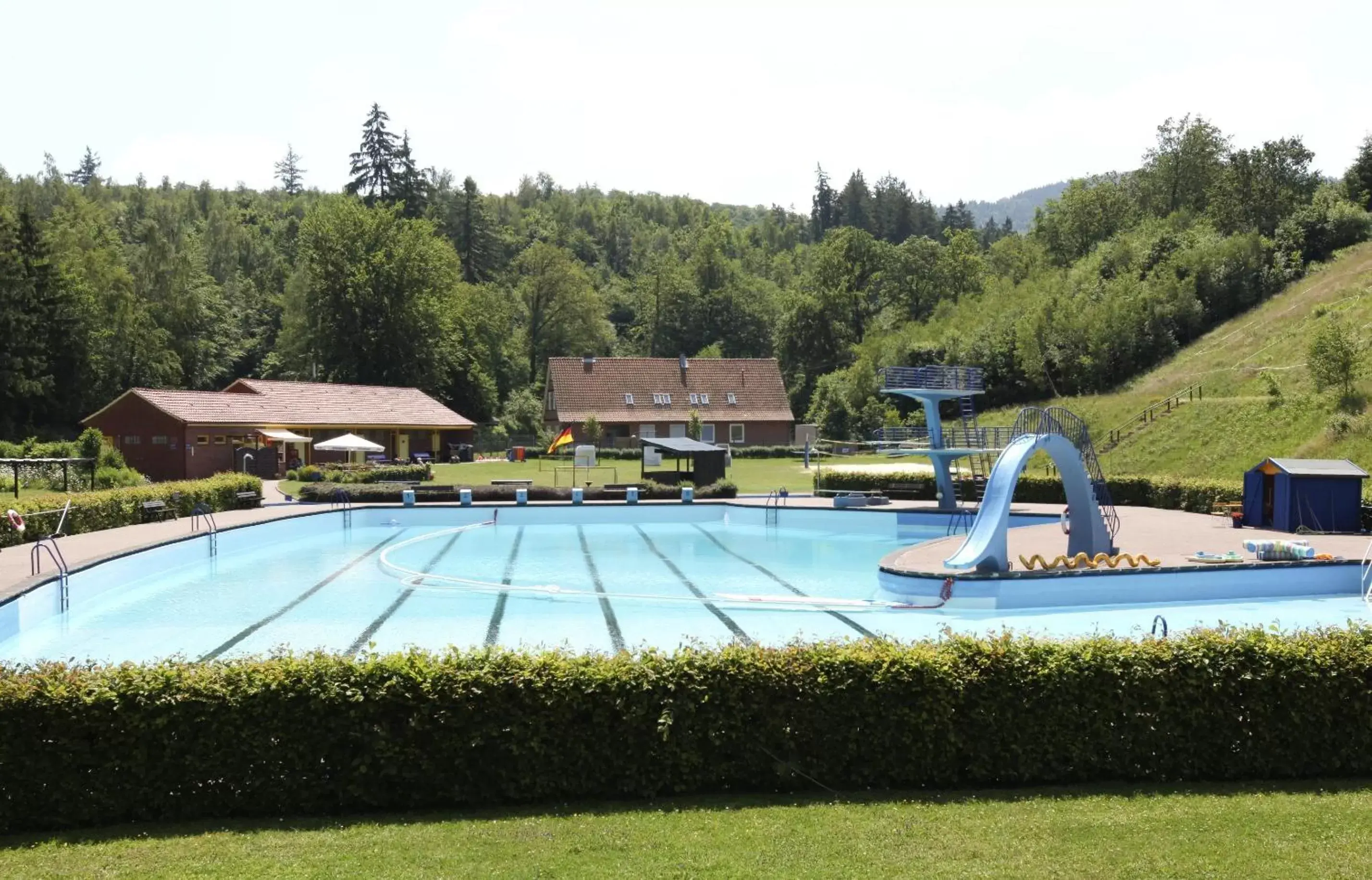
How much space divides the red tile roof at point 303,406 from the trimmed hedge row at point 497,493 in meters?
7.86

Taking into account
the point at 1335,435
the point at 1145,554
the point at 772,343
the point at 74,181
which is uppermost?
the point at 74,181

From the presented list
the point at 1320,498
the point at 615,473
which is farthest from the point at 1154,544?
the point at 615,473

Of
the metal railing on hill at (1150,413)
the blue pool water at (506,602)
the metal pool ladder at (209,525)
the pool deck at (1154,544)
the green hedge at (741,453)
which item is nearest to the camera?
the blue pool water at (506,602)

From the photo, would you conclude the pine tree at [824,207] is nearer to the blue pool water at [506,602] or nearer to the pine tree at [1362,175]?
the pine tree at [1362,175]

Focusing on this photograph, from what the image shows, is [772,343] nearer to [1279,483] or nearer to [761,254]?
[761,254]

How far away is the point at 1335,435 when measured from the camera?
34219 mm

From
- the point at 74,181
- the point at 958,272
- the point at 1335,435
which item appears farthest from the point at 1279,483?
the point at 74,181

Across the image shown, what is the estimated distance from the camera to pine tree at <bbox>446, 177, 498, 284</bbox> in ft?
282

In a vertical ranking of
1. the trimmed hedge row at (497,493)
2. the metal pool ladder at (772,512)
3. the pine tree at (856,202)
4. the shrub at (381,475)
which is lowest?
the metal pool ladder at (772,512)

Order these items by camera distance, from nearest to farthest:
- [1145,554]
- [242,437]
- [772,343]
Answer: [1145,554] < [242,437] < [772,343]

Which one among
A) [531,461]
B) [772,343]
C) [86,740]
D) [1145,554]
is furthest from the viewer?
[772,343]

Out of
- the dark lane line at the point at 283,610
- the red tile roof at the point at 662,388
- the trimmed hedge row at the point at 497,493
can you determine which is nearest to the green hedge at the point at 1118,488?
the trimmed hedge row at the point at 497,493

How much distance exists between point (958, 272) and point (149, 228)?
53.2 m

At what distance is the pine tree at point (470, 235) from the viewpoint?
8600cm
